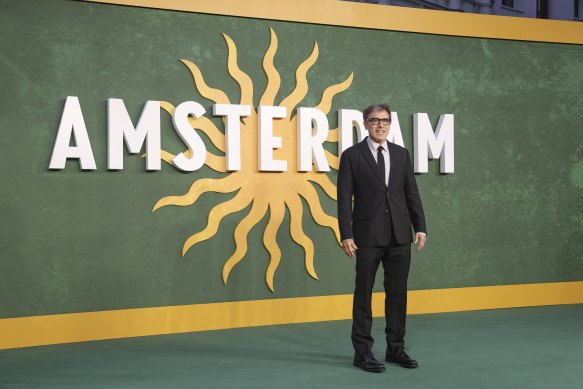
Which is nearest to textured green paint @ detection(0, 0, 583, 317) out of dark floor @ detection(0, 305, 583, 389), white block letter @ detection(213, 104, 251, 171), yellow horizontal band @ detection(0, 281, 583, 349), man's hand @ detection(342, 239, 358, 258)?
yellow horizontal band @ detection(0, 281, 583, 349)

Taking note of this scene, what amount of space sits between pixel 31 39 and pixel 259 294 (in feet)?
9.07

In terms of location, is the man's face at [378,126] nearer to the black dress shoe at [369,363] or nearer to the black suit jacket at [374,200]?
the black suit jacket at [374,200]

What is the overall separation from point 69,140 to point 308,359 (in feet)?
8.24

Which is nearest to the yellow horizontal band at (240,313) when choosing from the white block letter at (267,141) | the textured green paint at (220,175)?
the textured green paint at (220,175)

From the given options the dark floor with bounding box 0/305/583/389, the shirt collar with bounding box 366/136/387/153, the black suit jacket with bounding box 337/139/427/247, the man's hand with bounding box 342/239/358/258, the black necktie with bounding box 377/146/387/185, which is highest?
the shirt collar with bounding box 366/136/387/153

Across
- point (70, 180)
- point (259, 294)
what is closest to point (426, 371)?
point (259, 294)

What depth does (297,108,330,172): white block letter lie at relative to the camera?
22.7ft

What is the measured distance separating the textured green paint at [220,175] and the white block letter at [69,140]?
8 centimetres

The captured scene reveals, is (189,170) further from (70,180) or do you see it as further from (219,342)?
(219,342)

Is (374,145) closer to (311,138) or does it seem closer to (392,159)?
(392,159)

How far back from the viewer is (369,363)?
4961 millimetres

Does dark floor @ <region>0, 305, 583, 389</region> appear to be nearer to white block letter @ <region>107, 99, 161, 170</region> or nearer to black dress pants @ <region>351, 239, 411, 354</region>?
black dress pants @ <region>351, 239, 411, 354</region>

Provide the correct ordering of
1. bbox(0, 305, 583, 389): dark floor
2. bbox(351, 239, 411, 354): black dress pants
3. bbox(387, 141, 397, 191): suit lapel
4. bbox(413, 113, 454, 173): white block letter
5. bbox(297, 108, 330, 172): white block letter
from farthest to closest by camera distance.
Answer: bbox(413, 113, 454, 173): white block letter → bbox(297, 108, 330, 172): white block letter → bbox(387, 141, 397, 191): suit lapel → bbox(351, 239, 411, 354): black dress pants → bbox(0, 305, 583, 389): dark floor

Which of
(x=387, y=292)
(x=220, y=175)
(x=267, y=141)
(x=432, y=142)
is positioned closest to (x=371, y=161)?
(x=387, y=292)
